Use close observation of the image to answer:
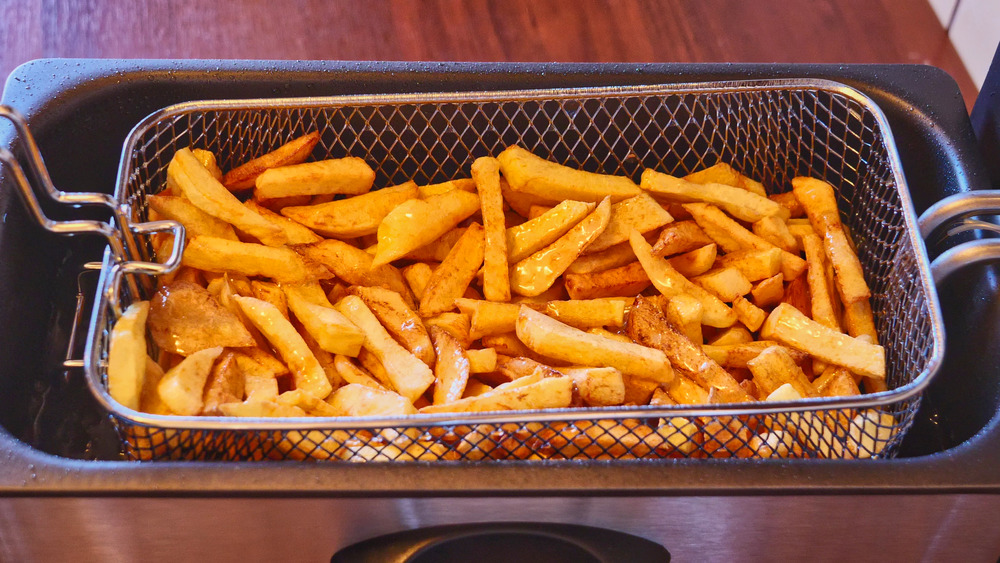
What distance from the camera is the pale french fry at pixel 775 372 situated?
1.19m

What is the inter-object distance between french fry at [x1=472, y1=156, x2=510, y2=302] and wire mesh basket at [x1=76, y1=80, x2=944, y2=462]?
0.37 ft

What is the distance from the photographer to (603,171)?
159 cm

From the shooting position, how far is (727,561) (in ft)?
3.68

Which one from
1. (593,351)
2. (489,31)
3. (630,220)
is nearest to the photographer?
(593,351)

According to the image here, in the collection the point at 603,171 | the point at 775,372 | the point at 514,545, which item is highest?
the point at 603,171

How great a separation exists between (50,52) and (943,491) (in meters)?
2.05

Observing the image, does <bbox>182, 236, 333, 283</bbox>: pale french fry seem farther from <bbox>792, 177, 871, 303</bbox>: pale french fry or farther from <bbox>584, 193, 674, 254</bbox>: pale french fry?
<bbox>792, 177, 871, 303</bbox>: pale french fry

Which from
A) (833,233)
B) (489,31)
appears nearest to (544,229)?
(833,233)

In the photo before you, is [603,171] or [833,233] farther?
[603,171]

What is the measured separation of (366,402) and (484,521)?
217mm

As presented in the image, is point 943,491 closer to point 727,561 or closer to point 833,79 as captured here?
point 727,561

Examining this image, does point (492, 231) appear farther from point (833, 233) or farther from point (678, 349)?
point (833, 233)

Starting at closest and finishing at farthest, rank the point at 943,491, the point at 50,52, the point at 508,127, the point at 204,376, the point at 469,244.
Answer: the point at 943,491 < the point at 204,376 < the point at 469,244 < the point at 508,127 < the point at 50,52

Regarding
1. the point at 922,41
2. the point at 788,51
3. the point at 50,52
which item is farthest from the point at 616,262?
the point at 50,52
